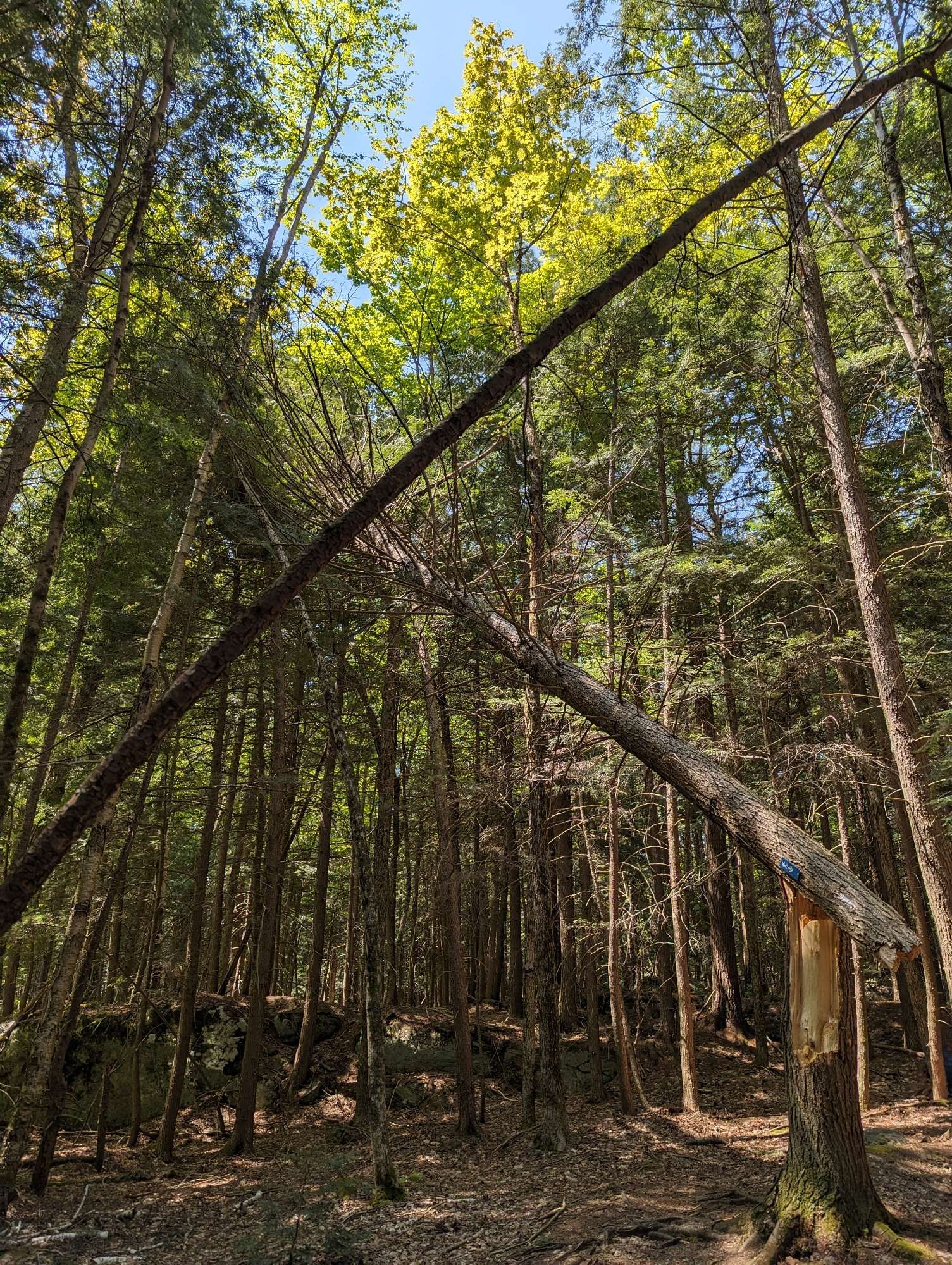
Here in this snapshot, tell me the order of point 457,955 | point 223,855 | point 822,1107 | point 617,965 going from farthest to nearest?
point 223,855 < point 617,965 < point 457,955 < point 822,1107

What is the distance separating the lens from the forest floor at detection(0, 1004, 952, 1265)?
5004 mm

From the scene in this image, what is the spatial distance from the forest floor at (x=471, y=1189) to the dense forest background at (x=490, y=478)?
0.62 meters

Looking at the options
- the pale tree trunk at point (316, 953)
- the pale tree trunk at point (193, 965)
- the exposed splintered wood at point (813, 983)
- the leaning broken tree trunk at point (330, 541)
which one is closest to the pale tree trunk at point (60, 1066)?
the pale tree trunk at point (193, 965)

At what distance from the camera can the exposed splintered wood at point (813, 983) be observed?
3.97 m

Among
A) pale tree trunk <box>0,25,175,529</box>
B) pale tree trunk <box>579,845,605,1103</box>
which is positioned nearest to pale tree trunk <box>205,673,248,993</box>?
pale tree trunk <box>0,25,175,529</box>

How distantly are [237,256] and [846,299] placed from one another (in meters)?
8.30

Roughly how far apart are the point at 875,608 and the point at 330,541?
21.9 ft

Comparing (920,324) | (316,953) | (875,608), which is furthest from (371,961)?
(920,324)

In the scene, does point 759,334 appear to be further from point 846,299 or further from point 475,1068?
point 475,1068

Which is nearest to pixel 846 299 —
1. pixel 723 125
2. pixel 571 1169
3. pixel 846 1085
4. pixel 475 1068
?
pixel 723 125

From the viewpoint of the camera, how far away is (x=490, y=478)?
11.1m

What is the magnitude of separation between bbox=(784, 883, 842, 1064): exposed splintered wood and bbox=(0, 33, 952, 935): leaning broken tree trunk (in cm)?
350

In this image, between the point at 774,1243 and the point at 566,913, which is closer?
the point at 774,1243

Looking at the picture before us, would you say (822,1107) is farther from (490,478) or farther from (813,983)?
(490,478)
